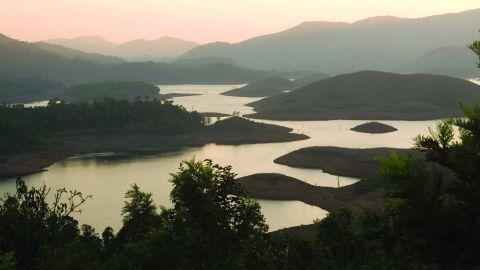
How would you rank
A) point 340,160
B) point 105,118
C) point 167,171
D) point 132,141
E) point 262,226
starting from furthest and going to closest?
point 105,118 → point 132,141 → point 340,160 → point 167,171 → point 262,226

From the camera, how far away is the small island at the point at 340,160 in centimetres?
10129

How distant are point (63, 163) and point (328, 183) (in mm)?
59693

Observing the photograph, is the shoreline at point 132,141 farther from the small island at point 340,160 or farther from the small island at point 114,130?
the small island at point 340,160

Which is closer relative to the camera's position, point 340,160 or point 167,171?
point 167,171

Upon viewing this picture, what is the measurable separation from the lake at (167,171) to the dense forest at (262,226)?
28260 millimetres

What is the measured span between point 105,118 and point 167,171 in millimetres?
50436

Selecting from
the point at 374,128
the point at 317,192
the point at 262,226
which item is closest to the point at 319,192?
the point at 317,192

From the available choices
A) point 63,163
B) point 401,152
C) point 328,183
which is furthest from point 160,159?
point 401,152

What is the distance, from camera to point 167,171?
109 meters

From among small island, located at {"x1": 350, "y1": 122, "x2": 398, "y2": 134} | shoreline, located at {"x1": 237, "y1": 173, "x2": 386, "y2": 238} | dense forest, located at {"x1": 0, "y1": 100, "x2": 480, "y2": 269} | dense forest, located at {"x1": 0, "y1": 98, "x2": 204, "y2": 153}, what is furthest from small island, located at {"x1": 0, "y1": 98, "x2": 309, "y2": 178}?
dense forest, located at {"x1": 0, "y1": 100, "x2": 480, "y2": 269}

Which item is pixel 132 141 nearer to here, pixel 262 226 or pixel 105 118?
pixel 105 118

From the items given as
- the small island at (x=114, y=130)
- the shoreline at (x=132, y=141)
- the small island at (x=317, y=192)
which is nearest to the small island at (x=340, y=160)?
the small island at (x=317, y=192)

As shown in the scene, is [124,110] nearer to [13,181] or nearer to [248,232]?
[13,181]

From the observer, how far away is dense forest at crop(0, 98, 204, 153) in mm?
143875
